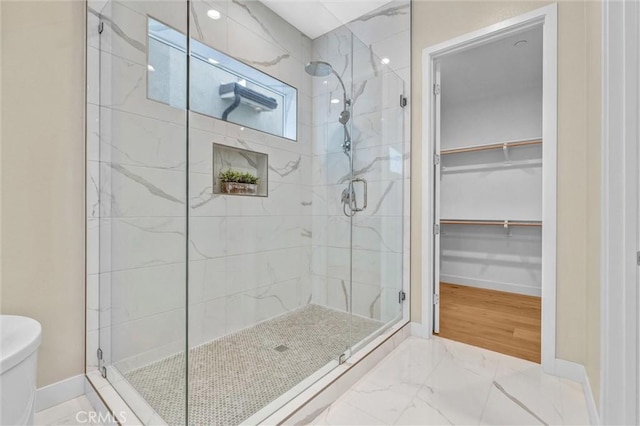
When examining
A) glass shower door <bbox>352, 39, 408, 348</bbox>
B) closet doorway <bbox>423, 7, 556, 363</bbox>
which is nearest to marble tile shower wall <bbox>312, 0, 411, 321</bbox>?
glass shower door <bbox>352, 39, 408, 348</bbox>

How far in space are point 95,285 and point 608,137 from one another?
2379mm

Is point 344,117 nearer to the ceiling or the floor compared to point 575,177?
nearer to the ceiling

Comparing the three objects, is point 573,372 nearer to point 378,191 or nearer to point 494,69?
point 378,191

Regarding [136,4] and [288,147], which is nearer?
[136,4]

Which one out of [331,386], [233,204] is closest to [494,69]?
[233,204]

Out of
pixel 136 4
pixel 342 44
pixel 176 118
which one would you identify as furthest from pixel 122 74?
pixel 342 44

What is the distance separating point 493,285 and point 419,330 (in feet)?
6.45

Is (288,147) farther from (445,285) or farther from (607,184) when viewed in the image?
(445,285)

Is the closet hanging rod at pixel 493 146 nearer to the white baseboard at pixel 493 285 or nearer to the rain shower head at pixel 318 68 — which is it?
the white baseboard at pixel 493 285

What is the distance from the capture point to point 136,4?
1.50m

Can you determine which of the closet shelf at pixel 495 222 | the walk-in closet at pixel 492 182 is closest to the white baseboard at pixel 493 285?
the walk-in closet at pixel 492 182

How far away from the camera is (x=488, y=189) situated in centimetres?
373

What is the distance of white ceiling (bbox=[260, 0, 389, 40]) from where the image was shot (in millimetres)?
2482

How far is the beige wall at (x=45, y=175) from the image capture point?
136 cm
